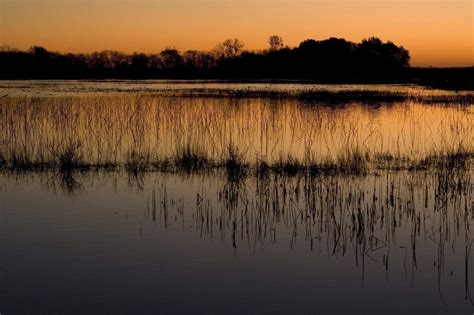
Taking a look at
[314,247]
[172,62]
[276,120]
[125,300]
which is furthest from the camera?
[172,62]

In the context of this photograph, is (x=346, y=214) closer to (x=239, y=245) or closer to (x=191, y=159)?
(x=239, y=245)

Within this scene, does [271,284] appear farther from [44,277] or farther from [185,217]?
[185,217]

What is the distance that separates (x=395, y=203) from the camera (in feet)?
30.0

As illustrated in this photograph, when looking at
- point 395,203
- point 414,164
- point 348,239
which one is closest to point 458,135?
point 414,164

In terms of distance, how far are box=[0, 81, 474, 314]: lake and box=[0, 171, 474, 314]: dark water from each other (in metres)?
0.02

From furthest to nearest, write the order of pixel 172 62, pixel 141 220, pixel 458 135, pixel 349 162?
1. pixel 172 62
2. pixel 458 135
3. pixel 349 162
4. pixel 141 220

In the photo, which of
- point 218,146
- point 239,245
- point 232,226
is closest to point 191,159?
point 218,146

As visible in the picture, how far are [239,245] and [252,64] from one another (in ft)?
285

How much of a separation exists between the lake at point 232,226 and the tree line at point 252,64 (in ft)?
222

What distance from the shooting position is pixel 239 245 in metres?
7.44

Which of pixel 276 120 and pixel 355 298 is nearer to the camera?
pixel 355 298

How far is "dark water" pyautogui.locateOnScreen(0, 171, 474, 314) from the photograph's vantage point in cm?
588

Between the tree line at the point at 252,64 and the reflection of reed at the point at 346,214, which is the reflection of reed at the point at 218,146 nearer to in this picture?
the reflection of reed at the point at 346,214

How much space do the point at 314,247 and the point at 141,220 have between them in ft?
7.84
